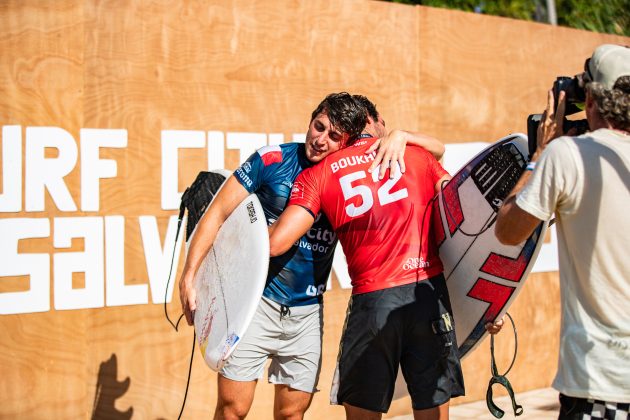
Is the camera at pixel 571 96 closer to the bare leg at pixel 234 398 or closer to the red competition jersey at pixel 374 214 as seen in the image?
the red competition jersey at pixel 374 214

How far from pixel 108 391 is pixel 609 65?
11.2 ft

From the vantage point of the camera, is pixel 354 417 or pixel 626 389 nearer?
pixel 626 389

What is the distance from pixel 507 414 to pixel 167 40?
135 inches

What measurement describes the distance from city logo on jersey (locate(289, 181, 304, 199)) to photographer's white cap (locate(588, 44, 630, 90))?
140cm

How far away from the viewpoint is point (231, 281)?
3.86 meters

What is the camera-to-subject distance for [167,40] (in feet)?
16.7

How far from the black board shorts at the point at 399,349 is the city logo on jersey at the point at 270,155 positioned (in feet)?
2.62

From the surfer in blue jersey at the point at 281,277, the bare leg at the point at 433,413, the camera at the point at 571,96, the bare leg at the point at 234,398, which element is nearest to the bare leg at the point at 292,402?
the surfer in blue jersey at the point at 281,277

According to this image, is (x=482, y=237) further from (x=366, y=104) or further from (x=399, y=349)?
(x=366, y=104)

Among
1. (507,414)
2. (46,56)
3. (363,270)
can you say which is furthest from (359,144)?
(507,414)

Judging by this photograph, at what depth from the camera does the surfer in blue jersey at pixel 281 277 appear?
405cm

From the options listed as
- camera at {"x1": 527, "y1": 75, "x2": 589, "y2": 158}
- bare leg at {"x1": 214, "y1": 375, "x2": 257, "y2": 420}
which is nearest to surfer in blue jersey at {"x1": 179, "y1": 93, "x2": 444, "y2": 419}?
bare leg at {"x1": 214, "y1": 375, "x2": 257, "y2": 420}

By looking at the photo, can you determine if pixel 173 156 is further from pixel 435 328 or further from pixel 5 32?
pixel 435 328

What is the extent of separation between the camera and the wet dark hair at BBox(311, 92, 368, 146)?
→ 393cm
